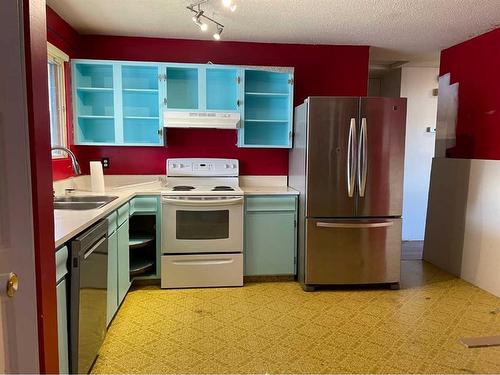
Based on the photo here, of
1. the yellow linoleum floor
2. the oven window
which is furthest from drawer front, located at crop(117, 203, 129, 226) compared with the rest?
the yellow linoleum floor

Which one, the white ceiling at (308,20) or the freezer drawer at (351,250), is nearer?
the white ceiling at (308,20)

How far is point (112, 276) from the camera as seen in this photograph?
256cm

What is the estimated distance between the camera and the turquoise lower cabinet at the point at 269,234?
357 centimetres

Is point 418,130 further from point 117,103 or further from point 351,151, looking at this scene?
point 117,103

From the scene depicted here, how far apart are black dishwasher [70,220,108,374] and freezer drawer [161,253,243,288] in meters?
1.11

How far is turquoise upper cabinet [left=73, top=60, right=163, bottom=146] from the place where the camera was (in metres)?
3.59

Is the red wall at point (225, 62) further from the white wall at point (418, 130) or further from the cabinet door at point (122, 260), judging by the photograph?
the white wall at point (418, 130)

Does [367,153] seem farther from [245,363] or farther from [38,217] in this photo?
[38,217]

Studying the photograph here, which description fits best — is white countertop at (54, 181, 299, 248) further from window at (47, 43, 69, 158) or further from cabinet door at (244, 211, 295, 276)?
window at (47, 43, 69, 158)

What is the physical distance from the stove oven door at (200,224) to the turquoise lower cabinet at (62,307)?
1.71 meters

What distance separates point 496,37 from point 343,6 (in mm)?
1672

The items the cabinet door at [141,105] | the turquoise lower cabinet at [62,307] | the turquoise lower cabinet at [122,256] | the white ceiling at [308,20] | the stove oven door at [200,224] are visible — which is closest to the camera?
the turquoise lower cabinet at [62,307]

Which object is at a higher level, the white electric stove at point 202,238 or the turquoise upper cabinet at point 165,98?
the turquoise upper cabinet at point 165,98

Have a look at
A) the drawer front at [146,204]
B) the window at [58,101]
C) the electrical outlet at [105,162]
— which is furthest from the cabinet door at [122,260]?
the electrical outlet at [105,162]
